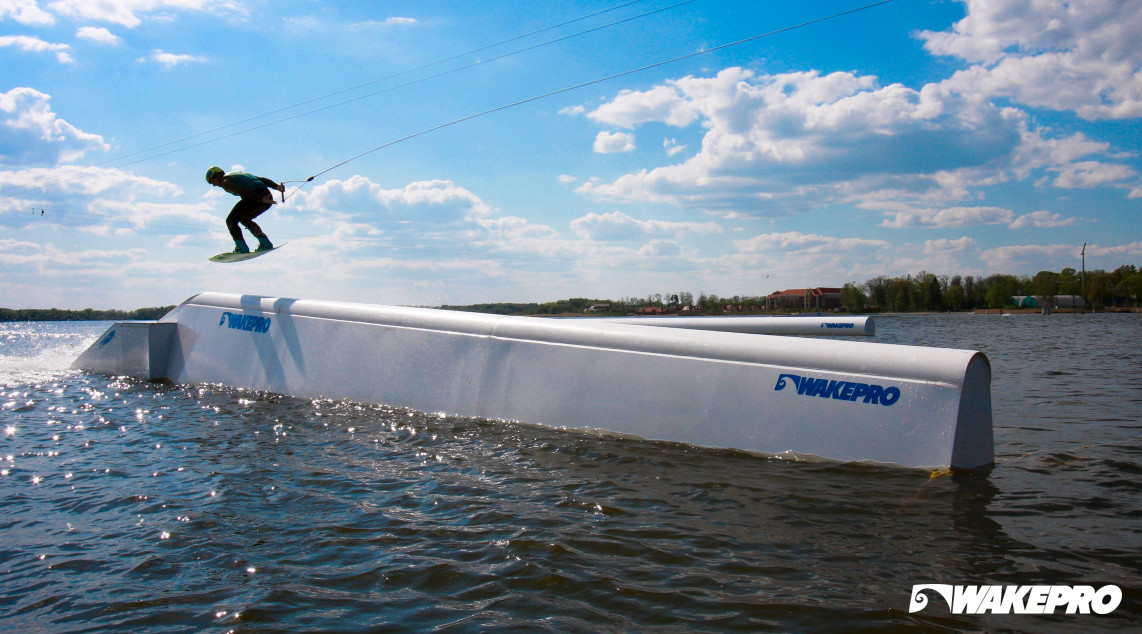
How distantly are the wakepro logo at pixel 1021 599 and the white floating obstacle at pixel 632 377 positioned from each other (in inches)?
60.5

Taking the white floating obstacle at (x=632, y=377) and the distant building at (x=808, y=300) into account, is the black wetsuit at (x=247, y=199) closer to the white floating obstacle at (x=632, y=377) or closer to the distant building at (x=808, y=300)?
the white floating obstacle at (x=632, y=377)

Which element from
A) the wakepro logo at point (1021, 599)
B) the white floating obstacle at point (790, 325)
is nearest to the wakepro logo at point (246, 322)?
the white floating obstacle at point (790, 325)

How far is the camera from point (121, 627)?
2.39 m

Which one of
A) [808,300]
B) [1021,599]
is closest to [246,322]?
[1021,599]

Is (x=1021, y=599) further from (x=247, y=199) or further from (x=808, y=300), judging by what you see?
(x=808, y=300)

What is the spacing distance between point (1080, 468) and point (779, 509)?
2.68 meters

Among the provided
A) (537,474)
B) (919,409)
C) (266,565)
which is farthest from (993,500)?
(266,565)

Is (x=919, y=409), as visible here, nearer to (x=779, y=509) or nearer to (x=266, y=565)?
(x=779, y=509)

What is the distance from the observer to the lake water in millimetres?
2457

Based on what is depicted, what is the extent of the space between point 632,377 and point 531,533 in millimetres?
2349

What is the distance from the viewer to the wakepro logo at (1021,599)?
242 cm

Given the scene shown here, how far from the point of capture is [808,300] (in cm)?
10838

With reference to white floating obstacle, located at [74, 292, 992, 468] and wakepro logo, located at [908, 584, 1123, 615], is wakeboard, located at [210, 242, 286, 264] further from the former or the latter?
wakepro logo, located at [908, 584, 1123, 615]

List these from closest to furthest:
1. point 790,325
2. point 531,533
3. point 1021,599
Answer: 1. point 1021,599
2. point 531,533
3. point 790,325
